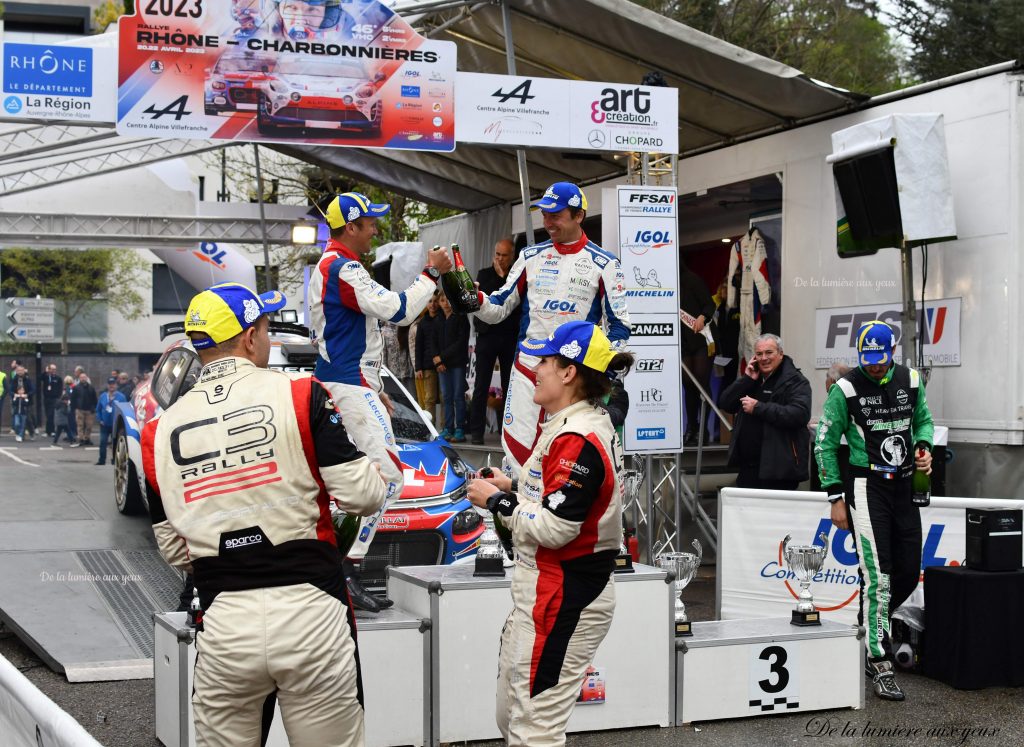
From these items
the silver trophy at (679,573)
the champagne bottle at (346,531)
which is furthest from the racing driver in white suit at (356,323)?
the champagne bottle at (346,531)

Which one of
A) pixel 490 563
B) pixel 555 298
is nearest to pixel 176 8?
pixel 555 298

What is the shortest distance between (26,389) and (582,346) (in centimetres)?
3057

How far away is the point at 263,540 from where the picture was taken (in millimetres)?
3531

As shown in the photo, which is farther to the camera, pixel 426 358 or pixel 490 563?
pixel 426 358

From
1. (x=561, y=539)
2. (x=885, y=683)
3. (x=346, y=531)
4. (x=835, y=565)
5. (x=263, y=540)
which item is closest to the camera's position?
(x=263, y=540)

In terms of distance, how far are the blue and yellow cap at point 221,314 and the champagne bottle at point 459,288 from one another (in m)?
2.40

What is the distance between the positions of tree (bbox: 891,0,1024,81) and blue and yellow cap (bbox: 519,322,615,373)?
23.9m

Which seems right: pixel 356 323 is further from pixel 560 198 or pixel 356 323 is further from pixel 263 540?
pixel 263 540

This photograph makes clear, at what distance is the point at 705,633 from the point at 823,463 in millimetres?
1524

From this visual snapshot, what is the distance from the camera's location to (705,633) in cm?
643

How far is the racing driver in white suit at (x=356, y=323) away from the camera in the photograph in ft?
19.6

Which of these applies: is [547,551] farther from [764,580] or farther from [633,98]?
[633,98]

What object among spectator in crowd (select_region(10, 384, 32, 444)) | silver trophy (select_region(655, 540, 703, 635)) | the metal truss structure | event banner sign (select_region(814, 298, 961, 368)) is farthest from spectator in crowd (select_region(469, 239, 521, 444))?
spectator in crowd (select_region(10, 384, 32, 444))

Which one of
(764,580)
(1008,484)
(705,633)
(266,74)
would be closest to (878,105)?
(1008,484)
